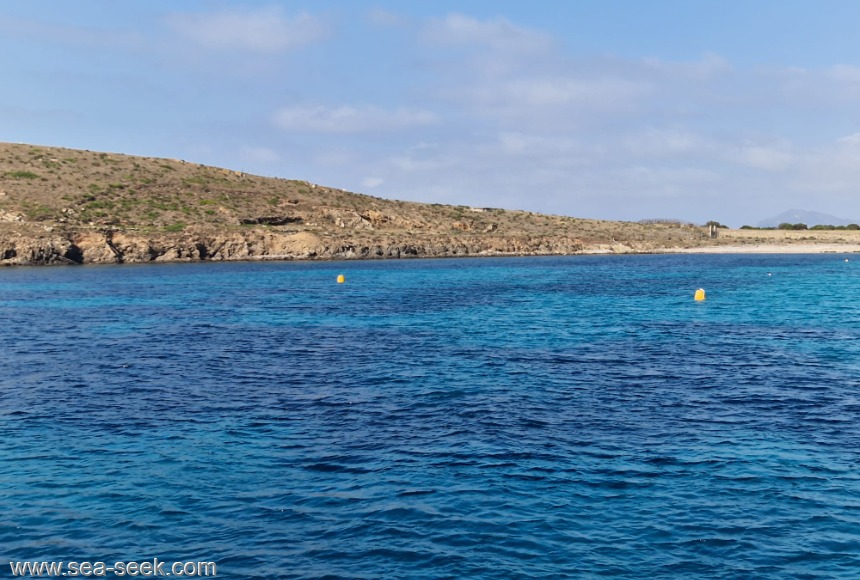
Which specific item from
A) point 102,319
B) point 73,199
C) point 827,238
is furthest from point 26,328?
point 827,238

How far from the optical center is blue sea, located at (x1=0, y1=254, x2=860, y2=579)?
44.9 ft

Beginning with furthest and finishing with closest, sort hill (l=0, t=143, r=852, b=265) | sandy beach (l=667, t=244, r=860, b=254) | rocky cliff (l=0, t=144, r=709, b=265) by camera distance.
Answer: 1. sandy beach (l=667, t=244, r=860, b=254)
2. hill (l=0, t=143, r=852, b=265)
3. rocky cliff (l=0, t=144, r=709, b=265)

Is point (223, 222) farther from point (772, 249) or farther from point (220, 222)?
point (772, 249)

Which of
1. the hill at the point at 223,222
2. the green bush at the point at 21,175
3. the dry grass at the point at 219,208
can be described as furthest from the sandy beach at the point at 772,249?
the green bush at the point at 21,175

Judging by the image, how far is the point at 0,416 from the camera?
2255 centimetres

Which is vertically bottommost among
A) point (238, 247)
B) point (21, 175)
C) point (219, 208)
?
point (238, 247)

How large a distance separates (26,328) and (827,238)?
176m

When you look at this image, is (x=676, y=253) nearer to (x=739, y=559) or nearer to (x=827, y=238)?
(x=827, y=238)

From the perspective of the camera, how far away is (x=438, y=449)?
755 inches

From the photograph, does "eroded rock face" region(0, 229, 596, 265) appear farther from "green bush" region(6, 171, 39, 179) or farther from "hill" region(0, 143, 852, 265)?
"green bush" region(6, 171, 39, 179)

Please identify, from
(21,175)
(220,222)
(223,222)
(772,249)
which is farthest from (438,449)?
(772,249)

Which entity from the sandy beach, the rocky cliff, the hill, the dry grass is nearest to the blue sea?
the hill

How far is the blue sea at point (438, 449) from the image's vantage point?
44.9 ft

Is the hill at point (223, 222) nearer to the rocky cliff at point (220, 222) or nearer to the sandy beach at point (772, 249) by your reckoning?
the rocky cliff at point (220, 222)
